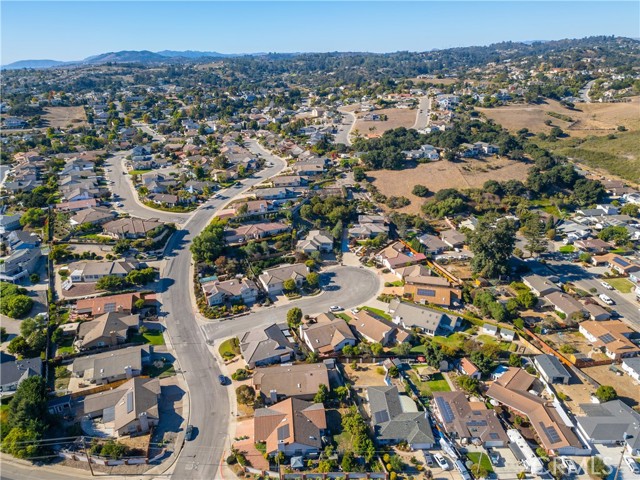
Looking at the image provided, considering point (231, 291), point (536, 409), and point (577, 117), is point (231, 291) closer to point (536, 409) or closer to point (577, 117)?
point (536, 409)

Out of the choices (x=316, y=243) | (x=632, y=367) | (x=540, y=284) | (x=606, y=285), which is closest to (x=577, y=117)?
(x=606, y=285)

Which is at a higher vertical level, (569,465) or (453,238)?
(453,238)

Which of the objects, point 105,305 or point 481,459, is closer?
point 481,459

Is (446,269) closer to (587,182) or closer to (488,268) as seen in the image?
(488,268)

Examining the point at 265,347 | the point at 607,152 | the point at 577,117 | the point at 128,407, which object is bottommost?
the point at 128,407

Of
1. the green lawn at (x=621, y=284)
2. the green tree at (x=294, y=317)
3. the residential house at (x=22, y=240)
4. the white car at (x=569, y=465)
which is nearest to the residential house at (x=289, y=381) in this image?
the green tree at (x=294, y=317)

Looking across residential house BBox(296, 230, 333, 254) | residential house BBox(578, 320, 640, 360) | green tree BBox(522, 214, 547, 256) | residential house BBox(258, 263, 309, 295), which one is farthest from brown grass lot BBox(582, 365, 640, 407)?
residential house BBox(296, 230, 333, 254)

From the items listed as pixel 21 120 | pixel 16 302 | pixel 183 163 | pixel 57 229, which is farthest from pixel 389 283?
pixel 21 120

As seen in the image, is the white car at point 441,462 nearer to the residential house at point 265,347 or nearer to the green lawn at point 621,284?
the residential house at point 265,347
